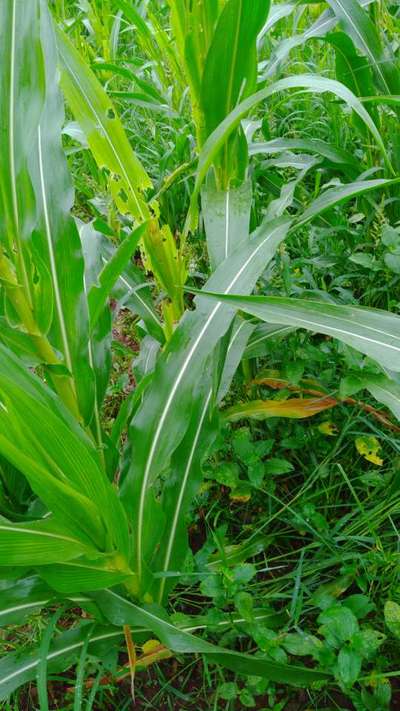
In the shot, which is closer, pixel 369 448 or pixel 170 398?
pixel 170 398

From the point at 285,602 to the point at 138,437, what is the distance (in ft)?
1.35

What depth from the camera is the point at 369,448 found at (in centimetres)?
115

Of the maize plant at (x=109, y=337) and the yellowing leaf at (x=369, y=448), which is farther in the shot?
the yellowing leaf at (x=369, y=448)

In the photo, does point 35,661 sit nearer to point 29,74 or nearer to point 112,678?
point 112,678

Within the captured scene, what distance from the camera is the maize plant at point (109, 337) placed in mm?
760

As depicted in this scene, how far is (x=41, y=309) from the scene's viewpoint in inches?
32.2

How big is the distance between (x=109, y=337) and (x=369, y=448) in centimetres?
51

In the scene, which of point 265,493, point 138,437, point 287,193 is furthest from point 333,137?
point 138,437

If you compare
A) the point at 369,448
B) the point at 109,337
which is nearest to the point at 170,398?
the point at 109,337

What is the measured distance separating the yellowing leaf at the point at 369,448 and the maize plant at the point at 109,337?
0.42 ft

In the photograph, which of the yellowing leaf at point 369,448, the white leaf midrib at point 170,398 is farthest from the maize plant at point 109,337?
the yellowing leaf at point 369,448

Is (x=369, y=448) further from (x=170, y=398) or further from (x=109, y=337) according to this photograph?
(x=109, y=337)

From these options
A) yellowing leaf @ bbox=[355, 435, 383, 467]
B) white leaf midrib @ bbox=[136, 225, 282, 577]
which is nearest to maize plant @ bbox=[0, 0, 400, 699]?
white leaf midrib @ bbox=[136, 225, 282, 577]

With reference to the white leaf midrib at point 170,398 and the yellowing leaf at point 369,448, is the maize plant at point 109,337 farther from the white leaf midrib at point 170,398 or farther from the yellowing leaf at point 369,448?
the yellowing leaf at point 369,448
